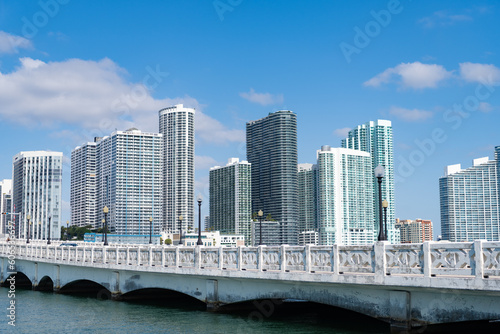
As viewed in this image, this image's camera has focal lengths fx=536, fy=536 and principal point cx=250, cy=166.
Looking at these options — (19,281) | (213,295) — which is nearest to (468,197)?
(19,281)

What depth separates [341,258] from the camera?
63.7 feet

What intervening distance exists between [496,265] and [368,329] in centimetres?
808

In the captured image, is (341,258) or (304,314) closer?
(341,258)

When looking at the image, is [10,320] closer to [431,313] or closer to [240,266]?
[240,266]

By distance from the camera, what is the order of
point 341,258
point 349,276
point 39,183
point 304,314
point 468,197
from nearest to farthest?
point 349,276 < point 341,258 < point 304,314 < point 39,183 < point 468,197

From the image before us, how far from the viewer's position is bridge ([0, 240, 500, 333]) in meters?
15.6

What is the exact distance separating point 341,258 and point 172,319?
10815mm

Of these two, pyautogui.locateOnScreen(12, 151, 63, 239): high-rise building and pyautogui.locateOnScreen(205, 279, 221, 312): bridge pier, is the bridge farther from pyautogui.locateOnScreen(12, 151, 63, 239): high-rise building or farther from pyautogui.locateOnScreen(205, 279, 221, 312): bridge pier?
pyautogui.locateOnScreen(12, 151, 63, 239): high-rise building

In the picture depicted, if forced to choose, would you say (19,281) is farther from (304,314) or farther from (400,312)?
(400,312)

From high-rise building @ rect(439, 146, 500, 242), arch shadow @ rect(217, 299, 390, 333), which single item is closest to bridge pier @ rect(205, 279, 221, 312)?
arch shadow @ rect(217, 299, 390, 333)

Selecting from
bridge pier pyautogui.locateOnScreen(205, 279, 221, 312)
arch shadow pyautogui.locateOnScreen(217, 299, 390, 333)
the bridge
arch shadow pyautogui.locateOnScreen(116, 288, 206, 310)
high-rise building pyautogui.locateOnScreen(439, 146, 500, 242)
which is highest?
high-rise building pyautogui.locateOnScreen(439, 146, 500, 242)

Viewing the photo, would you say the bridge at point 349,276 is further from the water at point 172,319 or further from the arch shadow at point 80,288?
the arch shadow at point 80,288

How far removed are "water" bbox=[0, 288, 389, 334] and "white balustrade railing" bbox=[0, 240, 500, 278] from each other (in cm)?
251

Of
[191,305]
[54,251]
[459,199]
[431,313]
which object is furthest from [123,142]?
[431,313]
